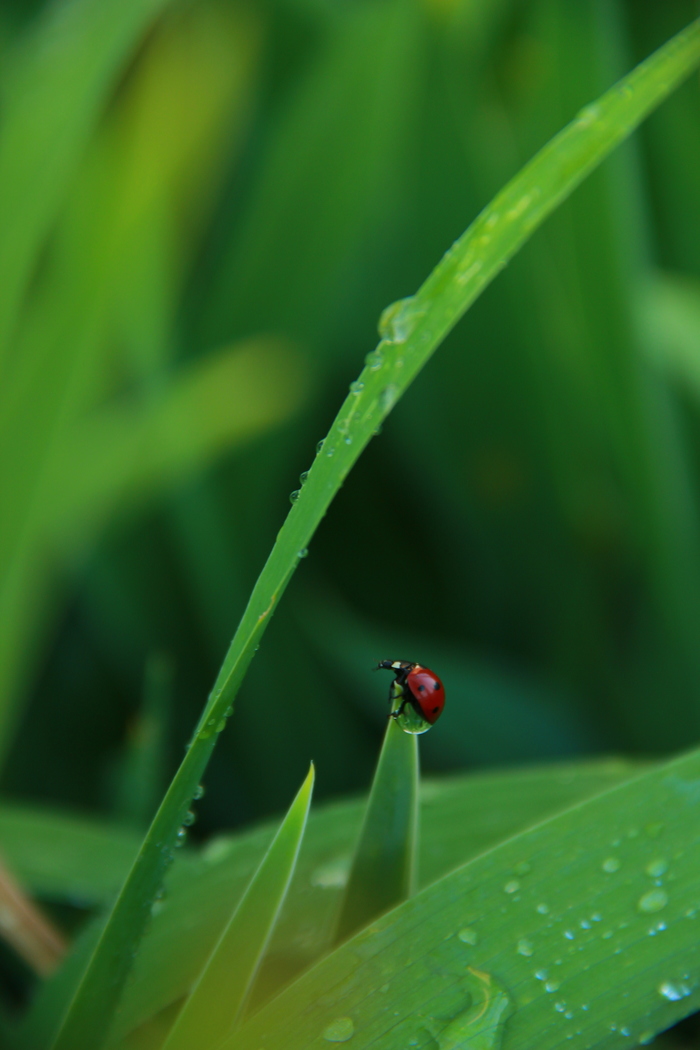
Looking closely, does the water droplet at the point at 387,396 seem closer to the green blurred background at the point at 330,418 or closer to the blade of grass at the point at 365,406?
the blade of grass at the point at 365,406

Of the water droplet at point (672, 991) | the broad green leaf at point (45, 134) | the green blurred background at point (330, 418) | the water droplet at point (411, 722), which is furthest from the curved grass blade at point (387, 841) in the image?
the broad green leaf at point (45, 134)

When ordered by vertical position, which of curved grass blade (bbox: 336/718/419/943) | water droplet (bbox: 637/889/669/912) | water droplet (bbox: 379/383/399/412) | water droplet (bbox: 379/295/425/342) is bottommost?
water droplet (bbox: 637/889/669/912)

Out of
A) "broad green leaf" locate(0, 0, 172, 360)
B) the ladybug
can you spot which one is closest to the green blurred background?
"broad green leaf" locate(0, 0, 172, 360)

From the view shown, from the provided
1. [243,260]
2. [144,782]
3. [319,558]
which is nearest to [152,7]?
[243,260]

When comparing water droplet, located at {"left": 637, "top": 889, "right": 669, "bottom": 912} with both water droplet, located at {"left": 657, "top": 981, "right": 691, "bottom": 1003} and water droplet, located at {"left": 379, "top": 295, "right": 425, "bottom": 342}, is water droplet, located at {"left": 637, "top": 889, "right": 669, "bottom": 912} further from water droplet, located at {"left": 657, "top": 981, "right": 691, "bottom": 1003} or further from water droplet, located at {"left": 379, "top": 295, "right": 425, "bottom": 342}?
water droplet, located at {"left": 379, "top": 295, "right": 425, "bottom": 342}

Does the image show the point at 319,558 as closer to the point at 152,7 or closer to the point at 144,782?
the point at 144,782

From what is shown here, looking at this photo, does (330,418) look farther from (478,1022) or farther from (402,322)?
(478,1022)

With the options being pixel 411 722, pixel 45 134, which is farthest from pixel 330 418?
pixel 411 722
